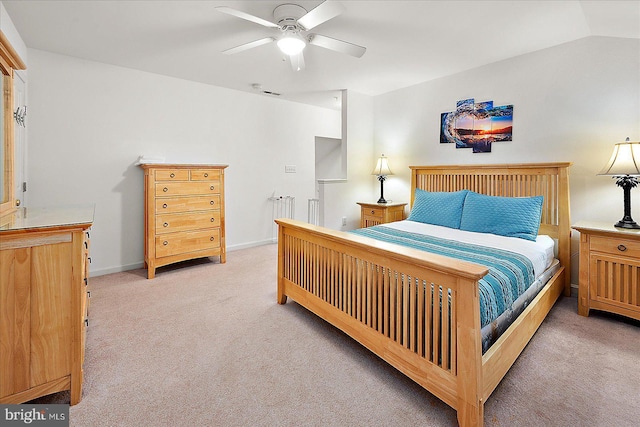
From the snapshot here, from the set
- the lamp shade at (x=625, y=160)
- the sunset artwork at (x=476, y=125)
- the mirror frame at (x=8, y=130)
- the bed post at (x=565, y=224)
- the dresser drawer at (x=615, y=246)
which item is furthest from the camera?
the sunset artwork at (x=476, y=125)

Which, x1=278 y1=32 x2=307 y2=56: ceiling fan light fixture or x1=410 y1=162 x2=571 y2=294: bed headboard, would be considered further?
x1=410 y1=162 x2=571 y2=294: bed headboard

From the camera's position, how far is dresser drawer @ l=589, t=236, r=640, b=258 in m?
2.32

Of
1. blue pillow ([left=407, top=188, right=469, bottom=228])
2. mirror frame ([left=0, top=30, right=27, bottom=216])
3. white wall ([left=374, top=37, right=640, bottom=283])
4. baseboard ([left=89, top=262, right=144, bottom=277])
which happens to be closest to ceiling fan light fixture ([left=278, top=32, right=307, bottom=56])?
mirror frame ([left=0, top=30, right=27, bottom=216])

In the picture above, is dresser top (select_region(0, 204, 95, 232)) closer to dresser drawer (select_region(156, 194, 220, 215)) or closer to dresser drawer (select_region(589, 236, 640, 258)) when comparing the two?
dresser drawer (select_region(156, 194, 220, 215))

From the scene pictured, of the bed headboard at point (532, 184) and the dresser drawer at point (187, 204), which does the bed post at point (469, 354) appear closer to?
the bed headboard at point (532, 184)

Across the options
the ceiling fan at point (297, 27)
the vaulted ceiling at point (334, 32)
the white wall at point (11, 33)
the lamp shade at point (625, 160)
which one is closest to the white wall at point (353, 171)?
the vaulted ceiling at point (334, 32)

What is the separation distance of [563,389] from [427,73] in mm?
3479

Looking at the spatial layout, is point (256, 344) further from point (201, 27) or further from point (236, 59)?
point (236, 59)

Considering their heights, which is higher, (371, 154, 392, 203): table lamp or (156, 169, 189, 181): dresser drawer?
(371, 154, 392, 203): table lamp

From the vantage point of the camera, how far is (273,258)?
4363mm

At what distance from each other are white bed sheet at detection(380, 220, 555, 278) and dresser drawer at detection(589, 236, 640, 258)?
1.01 ft

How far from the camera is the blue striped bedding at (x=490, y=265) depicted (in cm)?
163

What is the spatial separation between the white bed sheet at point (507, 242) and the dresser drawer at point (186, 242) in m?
2.25

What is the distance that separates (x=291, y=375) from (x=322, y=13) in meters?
2.31
